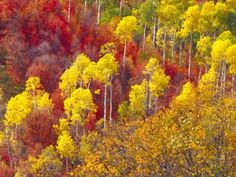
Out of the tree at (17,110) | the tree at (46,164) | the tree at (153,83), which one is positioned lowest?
A: the tree at (46,164)

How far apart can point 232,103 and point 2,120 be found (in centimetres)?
3463

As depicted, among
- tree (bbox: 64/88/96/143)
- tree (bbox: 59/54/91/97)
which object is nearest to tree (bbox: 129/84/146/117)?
tree (bbox: 64/88/96/143)

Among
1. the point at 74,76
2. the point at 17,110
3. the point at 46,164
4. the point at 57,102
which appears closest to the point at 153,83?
the point at 74,76

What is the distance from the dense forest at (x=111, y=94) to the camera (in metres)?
18.9

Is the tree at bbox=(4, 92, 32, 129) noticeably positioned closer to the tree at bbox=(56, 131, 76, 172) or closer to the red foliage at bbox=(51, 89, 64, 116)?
the tree at bbox=(56, 131, 76, 172)

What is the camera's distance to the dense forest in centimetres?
1892

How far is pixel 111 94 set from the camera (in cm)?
5369

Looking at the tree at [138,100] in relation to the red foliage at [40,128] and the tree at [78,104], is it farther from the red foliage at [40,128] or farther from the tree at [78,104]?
the red foliage at [40,128]

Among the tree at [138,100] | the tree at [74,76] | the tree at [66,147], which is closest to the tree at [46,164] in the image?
the tree at [66,147]

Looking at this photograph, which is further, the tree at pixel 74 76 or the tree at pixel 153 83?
the tree at pixel 74 76

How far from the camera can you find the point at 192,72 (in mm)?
65812

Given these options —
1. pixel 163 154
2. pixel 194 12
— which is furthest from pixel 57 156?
pixel 163 154

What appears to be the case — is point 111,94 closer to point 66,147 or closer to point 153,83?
point 153,83

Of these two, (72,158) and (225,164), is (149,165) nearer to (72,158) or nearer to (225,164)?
(225,164)
